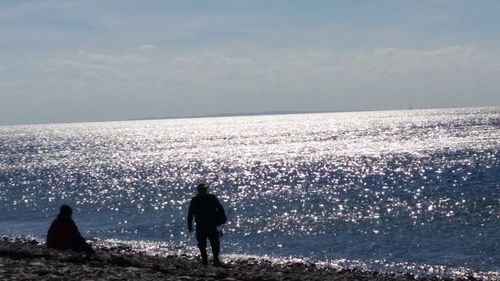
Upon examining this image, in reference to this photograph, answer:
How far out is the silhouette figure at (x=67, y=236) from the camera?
18375 millimetres

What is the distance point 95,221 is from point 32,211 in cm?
772

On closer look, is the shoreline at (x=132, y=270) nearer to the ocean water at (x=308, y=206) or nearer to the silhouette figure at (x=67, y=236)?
the silhouette figure at (x=67, y=236)

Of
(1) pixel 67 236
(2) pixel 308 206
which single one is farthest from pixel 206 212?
(2) pixel 308 206

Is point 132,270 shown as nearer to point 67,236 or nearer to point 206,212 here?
point 206,212

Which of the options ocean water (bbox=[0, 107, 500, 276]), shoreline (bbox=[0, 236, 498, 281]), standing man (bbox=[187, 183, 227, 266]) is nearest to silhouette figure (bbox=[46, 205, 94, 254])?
shoreline (bbox=[0, 236, 498, 281])

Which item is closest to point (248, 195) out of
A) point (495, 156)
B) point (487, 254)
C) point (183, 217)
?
point (183, 217)

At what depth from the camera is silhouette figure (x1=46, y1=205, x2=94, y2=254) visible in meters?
18.4

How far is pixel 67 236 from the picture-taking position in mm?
18500

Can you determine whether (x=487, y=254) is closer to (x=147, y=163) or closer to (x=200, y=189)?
(x=200, y=189)

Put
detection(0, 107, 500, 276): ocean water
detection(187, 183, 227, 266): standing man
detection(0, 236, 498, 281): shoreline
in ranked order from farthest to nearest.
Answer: detection(0, 107, 500, 276): ocean water, detection(187, 183, 227, 266): standing man, detection(0, 236, 498, 281): shoreline

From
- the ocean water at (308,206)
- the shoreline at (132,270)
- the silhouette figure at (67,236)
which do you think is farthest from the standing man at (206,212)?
the ocean water at (308,206)

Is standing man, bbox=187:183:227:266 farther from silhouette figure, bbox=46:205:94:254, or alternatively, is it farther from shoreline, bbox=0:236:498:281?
silhouette figure, bbox=46:205:94:254

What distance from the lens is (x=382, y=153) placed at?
9475 centimetres

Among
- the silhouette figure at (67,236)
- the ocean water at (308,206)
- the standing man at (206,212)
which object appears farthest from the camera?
the ocean water at (308,206)
